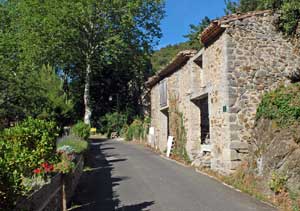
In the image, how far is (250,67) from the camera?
13.1 m

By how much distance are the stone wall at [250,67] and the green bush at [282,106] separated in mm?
787

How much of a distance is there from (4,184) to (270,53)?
11.2 metres

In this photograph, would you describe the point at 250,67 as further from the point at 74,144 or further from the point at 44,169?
the point at 44,169

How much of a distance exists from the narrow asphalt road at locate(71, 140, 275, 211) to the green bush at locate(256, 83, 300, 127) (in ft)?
8.01

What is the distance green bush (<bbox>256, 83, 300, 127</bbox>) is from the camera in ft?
33.8

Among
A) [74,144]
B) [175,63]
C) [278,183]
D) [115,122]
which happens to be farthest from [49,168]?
[115,122]

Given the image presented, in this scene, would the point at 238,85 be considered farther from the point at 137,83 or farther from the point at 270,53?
the point at 137,83

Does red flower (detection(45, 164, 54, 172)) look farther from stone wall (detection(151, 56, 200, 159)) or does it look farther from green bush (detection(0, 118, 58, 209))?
stone wall (detection(151, 56, 200, 159))

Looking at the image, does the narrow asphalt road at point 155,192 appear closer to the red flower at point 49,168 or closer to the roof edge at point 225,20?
the red flower at point 49,168

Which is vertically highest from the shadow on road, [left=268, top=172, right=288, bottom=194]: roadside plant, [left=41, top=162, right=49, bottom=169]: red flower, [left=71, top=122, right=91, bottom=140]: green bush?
[left=71, top=122, right=91, bottom=140]: green bush

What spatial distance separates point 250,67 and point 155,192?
18.6ft

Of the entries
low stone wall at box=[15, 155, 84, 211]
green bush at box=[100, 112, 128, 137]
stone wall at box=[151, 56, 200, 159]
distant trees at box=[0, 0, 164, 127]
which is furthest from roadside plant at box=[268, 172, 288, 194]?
green bush at box=[100, 112, 128, 137]

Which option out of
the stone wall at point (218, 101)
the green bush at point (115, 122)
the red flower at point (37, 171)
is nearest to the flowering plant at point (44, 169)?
the red flower at point (37, 171)

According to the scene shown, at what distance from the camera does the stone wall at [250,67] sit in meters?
12.8
